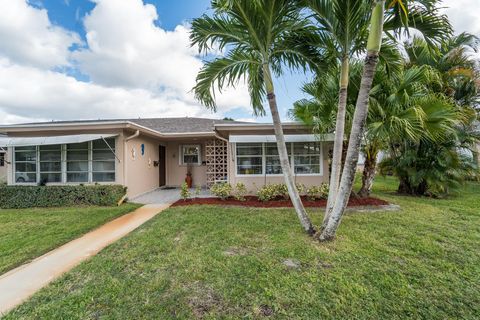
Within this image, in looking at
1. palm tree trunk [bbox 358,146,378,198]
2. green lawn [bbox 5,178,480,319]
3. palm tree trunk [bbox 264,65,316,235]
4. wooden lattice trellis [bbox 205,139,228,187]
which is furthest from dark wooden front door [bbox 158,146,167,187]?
palm tree trunk [bbox 358,146,378,198]

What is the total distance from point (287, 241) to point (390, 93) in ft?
18.4

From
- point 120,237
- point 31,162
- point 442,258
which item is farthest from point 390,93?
point 31,162

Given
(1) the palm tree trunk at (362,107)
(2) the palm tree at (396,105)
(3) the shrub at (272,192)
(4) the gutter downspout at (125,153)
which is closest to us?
(1) the palm tree trunk at (362,107)

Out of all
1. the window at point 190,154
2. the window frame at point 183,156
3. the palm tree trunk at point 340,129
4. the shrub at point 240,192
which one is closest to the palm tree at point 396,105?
the palm tree trunk at point 340,129

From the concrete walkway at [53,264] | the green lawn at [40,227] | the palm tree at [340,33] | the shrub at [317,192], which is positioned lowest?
the concrete walkway at [53,264]

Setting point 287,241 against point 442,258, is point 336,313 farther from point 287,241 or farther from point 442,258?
point 442,258

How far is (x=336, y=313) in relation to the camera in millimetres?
2709

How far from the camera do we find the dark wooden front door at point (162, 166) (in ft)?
43.9

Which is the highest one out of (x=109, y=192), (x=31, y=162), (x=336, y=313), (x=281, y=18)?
(x=281, y=18)

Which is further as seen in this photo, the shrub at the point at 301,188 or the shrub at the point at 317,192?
the shrub at the point at 301,188

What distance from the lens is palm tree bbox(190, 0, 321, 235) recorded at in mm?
4676

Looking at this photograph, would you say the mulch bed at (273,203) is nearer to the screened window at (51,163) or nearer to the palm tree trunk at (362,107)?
the palm tree trunk at (362,107)

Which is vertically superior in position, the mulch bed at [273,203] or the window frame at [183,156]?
the window frame at [183,156]

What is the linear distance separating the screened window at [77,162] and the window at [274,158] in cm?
663
